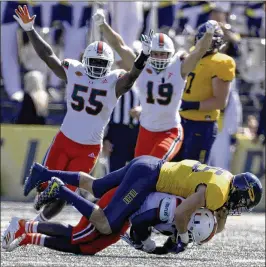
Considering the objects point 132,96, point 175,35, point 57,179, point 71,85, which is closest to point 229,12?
point 175,35

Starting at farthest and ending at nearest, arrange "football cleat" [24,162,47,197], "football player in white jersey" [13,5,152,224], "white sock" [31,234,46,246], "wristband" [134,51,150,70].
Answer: "football player in white jersey" [13,5,152,224], "wristband" [134,51,150,70], "football cleat" [24,162,47,197], "white sock" [31,234,46,246]

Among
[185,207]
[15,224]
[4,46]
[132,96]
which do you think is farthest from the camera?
[4,46]

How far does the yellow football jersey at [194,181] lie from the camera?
24.8 feet

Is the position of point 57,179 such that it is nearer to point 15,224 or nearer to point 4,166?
point 15,224

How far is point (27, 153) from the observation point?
13242 millimetres

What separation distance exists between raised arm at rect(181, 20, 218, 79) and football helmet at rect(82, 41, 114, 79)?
2.50 ft

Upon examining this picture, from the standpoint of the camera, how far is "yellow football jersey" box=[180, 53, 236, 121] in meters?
10.4

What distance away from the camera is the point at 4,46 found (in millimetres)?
14180

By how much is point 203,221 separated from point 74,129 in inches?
85.4

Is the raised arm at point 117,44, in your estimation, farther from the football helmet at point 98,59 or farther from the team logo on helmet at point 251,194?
the team logo on helmet at point 251,194

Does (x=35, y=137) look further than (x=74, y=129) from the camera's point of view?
Yes

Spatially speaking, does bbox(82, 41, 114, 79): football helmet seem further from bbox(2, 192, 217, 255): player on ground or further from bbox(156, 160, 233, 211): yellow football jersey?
bbox(156, 160, 233, 211): yellow football jersey

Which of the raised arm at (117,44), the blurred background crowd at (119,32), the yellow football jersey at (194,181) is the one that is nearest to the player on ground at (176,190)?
the yellow football jersey at (194,181)

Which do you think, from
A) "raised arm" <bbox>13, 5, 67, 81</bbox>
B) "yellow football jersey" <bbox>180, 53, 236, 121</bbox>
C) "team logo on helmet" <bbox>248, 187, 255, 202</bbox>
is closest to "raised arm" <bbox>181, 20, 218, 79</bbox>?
"yellow football jersey" <bbox>180, 53, 236, 121</bbox>
